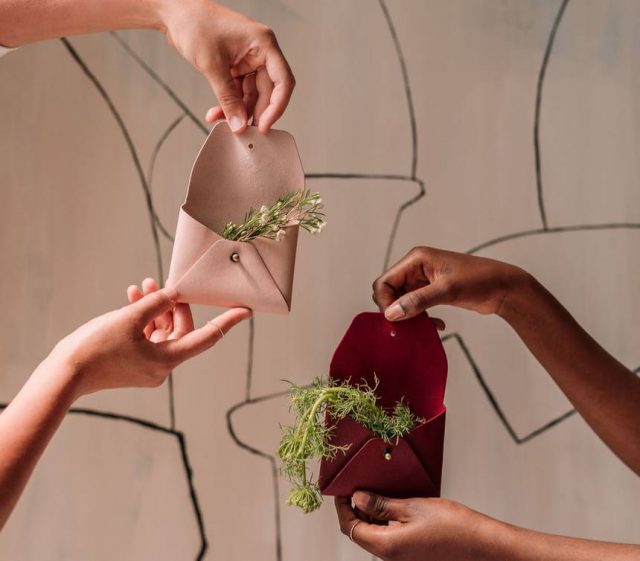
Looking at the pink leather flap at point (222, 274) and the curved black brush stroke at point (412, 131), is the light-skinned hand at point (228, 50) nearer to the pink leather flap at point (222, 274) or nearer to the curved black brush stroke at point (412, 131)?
the pink leather flap at point (222, 274)

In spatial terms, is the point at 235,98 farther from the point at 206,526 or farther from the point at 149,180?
the point at 206,526

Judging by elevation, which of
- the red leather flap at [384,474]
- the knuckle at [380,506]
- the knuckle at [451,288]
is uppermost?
the knuckle at [451,288]

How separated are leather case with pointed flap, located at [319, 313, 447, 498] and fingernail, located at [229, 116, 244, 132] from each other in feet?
0.84

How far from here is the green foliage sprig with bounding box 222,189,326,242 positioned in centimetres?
75

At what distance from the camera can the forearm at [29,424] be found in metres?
0.60

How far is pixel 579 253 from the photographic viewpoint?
116 centimetres

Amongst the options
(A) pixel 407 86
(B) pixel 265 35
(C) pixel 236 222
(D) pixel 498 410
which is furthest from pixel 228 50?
(D) pixel 498 410

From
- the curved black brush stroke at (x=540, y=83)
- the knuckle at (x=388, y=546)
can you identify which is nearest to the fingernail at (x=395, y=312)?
the knuckle at (x=388, y=546)

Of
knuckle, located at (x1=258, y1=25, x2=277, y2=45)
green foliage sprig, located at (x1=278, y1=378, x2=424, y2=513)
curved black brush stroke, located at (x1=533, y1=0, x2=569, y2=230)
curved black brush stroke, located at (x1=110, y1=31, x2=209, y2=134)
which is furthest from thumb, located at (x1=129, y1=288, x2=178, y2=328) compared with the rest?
curved black brush stroke, located at (x1=533, y1=0, x2=569, y2=230)

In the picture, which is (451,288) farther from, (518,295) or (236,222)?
(236,222)

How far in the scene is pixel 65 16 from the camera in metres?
0.77

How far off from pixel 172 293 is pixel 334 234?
16.0 inches

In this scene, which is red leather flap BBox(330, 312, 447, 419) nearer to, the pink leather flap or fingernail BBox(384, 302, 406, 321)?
fingernail BBox(384, 302, 406, 321)

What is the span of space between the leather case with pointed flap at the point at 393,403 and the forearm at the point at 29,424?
286mm
